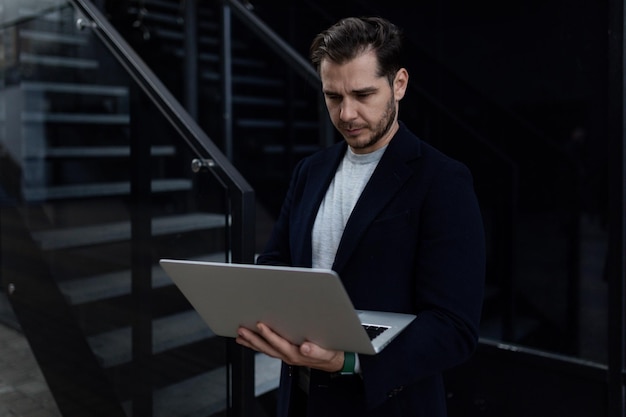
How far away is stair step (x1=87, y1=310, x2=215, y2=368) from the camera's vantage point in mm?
2166

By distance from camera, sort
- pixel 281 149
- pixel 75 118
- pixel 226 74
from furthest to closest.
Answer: pixel 281 149 → pixel 226 74 → pixel 75 118

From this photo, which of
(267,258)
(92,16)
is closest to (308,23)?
(92,16)

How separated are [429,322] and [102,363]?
1.47 metres

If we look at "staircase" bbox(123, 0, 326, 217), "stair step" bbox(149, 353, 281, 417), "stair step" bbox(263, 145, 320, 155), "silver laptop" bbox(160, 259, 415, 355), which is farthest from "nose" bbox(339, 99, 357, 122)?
"stair step" bbox(263, 145, 320, 155)

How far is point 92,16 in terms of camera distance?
232 cm

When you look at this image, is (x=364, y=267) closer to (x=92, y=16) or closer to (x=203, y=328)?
(x=203, y=328)

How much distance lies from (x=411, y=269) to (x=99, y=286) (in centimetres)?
145

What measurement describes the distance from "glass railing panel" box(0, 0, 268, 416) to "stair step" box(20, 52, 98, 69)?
0.02 m

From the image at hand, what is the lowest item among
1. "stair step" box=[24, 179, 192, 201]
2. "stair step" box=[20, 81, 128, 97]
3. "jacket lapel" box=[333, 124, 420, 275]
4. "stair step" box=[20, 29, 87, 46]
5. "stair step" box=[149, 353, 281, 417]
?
"stair step" box=[149, 353, 281, 417]

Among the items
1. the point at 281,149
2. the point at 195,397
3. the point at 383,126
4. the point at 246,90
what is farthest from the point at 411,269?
the point at 246,90

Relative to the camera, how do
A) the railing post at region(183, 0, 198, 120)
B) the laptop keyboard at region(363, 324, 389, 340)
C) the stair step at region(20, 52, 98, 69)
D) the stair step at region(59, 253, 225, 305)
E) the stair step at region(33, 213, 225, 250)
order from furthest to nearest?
the railing post at region(183, 0, 198, 120) < the stair step at region(20, 52, 98, 69) < the stair step at region(59, 253, 225, 305) < the stair step at region(33, 213, 225, 250) < the laptop keyboard at region(363, 324, 389, 340)

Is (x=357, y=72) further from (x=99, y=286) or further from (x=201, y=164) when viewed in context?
(x=99, y=286)

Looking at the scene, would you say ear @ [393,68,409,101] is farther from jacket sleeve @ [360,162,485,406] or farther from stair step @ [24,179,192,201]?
stair step @ [24,179,192,201]

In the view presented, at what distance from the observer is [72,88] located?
3389mm
